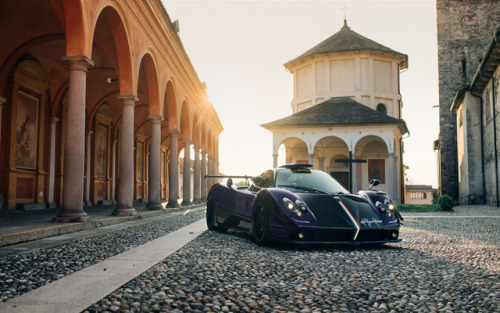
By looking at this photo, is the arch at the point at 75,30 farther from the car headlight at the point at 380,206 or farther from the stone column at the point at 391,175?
the stone column at the point at 391,175

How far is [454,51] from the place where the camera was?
3253cm

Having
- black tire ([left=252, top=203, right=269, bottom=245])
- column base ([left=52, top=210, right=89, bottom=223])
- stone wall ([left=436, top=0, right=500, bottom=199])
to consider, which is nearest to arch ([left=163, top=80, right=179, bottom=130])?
column base ([left=52, top=210, right=89, bottom=223])

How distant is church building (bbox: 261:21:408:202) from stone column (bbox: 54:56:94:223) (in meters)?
21.2

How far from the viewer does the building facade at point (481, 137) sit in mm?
21297

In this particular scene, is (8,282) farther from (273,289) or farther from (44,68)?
(44,68)

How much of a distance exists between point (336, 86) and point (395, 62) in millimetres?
5823

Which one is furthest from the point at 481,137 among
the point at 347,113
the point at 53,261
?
the point at 53,261

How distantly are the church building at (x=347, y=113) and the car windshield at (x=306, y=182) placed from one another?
22.1 m

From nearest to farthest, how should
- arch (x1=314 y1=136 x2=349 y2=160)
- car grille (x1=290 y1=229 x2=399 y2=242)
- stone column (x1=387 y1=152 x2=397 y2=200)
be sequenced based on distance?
car grille (x1=290 y1=229 x2=399 y2=242) < stone column (x1=387 y1=152 x2=397 y2=200) < arch (x1=314 y1=136 x2=349 y2=160)

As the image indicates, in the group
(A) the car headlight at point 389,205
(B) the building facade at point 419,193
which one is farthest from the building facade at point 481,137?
(B) the building facade at point 419,193

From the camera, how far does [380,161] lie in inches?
1244

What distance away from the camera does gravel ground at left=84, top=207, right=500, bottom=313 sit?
9.45 feet

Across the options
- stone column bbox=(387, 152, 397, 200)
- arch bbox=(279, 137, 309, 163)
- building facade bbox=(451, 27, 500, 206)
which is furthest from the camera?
arch bbox=(279, 137, 309, 163)

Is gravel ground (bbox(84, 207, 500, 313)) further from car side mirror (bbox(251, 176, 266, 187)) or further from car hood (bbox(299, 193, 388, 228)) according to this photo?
car side mirror (bbox(251, 176, 266, 187))
